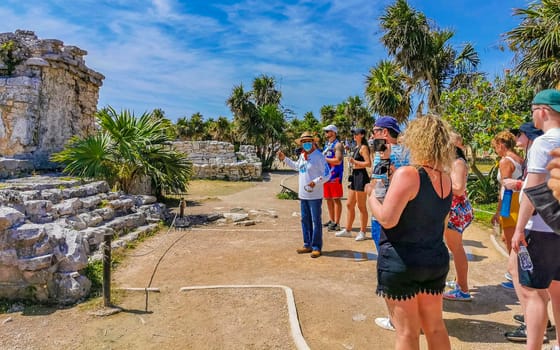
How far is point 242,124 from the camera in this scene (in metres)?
27.1

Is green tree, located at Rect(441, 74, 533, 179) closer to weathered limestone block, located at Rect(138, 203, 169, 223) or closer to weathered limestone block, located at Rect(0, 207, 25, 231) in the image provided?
weathered limestone block, located at Rect(138, 203, 169, 223)

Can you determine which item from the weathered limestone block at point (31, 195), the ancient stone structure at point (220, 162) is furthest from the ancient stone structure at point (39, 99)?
the ancient stone structure at point (220, 162)

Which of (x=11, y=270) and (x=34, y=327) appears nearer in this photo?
(x=34, y=327)

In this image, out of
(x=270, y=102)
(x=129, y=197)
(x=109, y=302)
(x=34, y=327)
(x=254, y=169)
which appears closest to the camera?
(x=34, y=327)

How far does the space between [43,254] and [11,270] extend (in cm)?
35

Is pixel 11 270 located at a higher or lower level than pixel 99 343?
higher

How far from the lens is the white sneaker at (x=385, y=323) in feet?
10.6

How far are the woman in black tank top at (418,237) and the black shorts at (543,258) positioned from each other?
0.67m

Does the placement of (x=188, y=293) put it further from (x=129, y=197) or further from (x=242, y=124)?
(x=242, y=124)

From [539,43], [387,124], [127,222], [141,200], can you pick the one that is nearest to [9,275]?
[127,222]

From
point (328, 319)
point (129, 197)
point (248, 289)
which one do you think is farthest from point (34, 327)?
point (129, 197)

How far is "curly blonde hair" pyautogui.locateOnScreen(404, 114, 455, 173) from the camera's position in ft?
7.01

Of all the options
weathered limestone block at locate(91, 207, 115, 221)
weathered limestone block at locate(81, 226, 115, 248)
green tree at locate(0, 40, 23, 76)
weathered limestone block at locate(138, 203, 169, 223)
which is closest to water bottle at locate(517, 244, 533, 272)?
weathered limestone block at locate(81, 226, 115, 248)

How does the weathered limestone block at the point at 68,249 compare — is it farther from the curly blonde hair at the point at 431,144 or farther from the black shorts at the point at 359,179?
the black shorts at the point at 359,179
